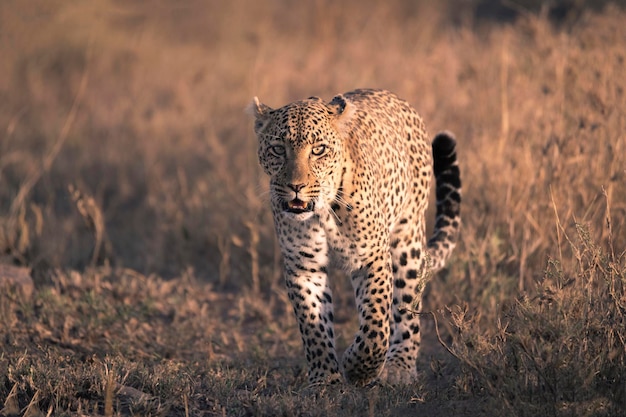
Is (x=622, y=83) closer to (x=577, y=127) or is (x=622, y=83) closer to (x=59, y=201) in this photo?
(x=577, y=127)

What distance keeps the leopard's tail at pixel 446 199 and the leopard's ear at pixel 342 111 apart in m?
1.22

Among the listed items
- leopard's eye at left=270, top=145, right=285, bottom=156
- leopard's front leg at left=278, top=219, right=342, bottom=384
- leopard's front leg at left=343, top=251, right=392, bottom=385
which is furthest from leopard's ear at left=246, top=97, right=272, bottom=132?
leopard's front leg at left=343, top=251, right=392, bottom=385

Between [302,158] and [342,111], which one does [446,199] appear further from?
[302,158]

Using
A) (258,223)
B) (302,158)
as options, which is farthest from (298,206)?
(258,223)

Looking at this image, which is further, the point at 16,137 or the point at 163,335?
the point at 16,137

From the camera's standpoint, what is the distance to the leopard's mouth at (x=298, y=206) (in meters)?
5.20

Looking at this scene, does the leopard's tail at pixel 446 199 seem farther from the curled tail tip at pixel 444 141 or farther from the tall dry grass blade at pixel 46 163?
the tall dry grass blade at pixel 46 163

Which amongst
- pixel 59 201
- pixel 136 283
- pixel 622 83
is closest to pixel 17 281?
pixel 136 283

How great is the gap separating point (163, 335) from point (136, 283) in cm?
100

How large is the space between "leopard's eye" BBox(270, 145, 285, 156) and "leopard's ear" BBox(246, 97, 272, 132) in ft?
0.75

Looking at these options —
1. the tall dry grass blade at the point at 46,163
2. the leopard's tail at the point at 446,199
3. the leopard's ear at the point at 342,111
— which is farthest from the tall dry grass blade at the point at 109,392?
the tall dry grass blade at the point at 46,163

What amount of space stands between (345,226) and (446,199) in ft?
5.10

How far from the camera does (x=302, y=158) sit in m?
5.26

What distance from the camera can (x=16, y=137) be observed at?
1153cm
